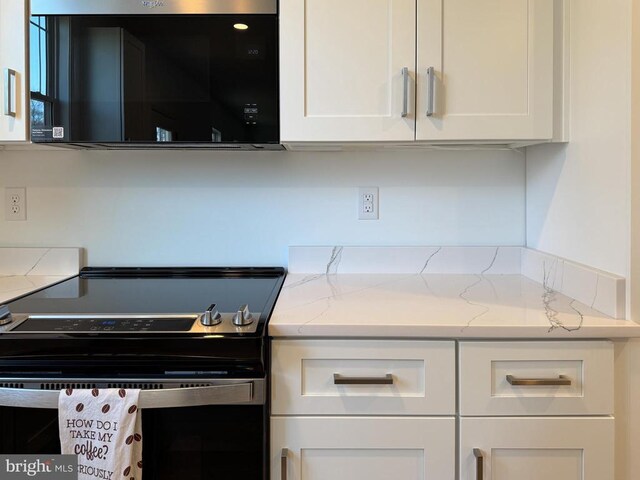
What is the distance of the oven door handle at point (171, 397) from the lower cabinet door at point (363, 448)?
0.12 m

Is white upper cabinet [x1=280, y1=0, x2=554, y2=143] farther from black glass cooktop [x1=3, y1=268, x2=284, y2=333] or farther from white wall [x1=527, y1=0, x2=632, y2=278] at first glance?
black glass cooktop [x1=3, y1=268, x2=284, y2=333]

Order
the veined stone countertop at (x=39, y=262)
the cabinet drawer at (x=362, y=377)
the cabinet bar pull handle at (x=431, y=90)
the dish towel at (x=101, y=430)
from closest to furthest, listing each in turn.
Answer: the dish towel at (x=101, y=430)
the cabinet drawer at (x=362, y=377)
the cabinet bar pull handle at (x=431, y=90)
the veined stone countertop at (x=39, y=262)

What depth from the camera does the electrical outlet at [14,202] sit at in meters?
1.69

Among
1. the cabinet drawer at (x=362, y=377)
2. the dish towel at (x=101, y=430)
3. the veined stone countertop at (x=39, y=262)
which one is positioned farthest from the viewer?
the veined stone countertop at (x=39, y=262)

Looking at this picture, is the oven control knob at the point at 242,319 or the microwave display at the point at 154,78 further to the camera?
the microwave display at the point at 154,78

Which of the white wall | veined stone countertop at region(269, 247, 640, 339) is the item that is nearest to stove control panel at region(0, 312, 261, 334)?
veined stone countertop at region(269, 247, 640, 339)

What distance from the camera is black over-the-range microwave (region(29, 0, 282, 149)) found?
1.33m

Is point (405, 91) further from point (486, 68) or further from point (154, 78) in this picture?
point (154, 78)

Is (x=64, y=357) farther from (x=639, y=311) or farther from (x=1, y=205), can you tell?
(x=639, y=311)

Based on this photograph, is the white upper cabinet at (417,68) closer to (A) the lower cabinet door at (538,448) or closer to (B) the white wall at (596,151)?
(B) the white wall at (596,151)

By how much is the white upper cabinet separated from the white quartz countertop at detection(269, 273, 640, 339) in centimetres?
44

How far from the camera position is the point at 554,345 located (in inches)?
42.8

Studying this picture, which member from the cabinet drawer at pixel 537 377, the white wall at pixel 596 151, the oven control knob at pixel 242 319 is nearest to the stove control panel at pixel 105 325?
the oven control knob at pixel 242 319

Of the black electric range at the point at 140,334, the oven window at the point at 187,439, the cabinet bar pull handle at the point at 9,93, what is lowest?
the oven window at the point at 187,439
